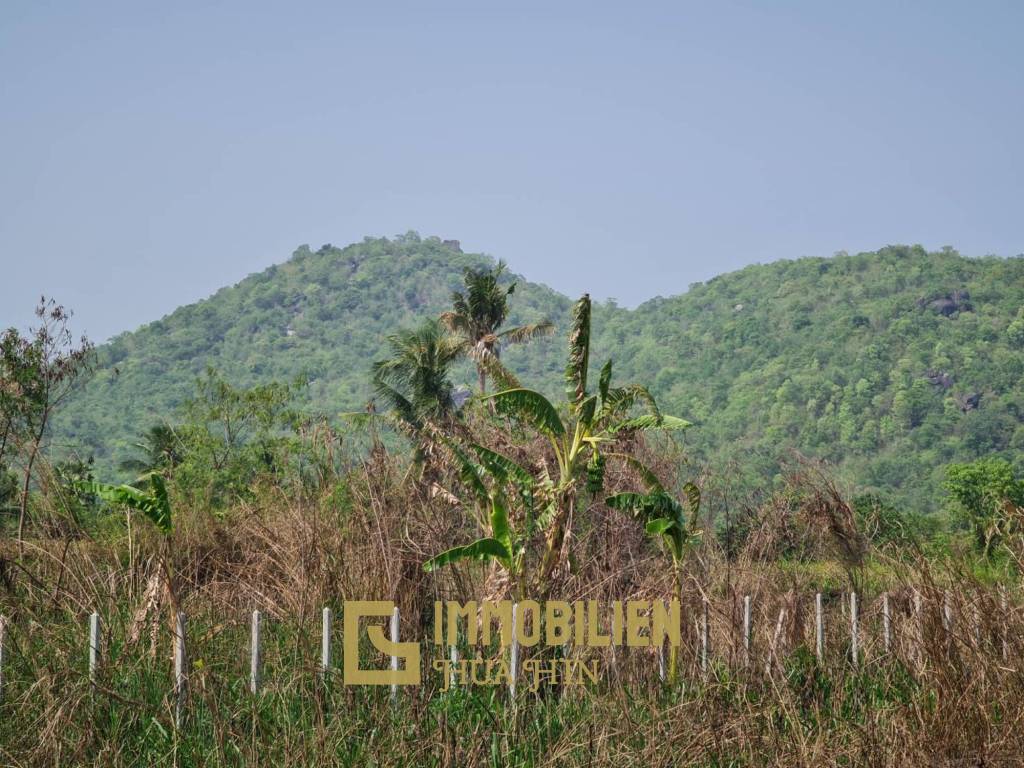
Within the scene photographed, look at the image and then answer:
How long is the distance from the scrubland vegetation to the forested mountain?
101 feet

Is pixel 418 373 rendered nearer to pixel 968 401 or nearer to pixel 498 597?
pixel 498 597

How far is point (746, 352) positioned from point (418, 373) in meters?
51.2

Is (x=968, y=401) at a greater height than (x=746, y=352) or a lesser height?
lesser

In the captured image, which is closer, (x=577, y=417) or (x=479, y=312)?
(x=577, y=417)

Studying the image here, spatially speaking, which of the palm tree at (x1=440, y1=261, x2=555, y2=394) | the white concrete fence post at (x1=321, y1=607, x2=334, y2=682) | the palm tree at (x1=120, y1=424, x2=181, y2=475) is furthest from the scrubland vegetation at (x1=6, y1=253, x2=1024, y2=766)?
the palm tree at (x1=440, y1=261, x2=555, y2=394)

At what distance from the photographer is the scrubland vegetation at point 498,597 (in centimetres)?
593

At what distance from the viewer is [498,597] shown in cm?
1014

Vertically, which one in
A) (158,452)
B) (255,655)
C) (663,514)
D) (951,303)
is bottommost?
(255,655)

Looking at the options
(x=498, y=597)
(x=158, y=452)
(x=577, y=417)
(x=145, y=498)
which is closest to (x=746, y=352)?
(x=158, y=452)

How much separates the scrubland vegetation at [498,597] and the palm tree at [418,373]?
19.8m

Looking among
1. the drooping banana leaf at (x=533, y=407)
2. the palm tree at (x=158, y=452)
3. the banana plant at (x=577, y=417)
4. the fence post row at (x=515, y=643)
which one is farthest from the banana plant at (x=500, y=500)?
the palm tree at (x=158, y=452)

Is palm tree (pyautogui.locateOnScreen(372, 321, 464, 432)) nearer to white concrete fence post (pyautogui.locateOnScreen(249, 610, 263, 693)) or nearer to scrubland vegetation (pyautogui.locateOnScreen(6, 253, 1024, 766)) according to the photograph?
scrubland vegetation (pyautogui.locateOnScreen(6, 253, 1024, 766))

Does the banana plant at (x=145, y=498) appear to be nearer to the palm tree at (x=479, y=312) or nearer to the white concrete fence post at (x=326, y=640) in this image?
the white concrete fence post at (x=326, y=640)

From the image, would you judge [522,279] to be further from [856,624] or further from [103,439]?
[856,624]
